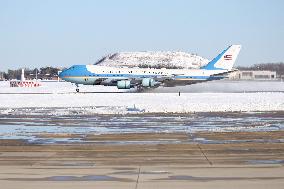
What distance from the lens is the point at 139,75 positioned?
69562 mm

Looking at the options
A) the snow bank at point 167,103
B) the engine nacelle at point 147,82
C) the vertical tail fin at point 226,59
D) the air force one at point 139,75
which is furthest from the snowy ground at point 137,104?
the vertical tail fin at point 226,59

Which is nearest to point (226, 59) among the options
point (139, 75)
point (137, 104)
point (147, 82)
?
point (139, 75)

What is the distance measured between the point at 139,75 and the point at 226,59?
43.1 ft

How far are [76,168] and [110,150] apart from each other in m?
2.97

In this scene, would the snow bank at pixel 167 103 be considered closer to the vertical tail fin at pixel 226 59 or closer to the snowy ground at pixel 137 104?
the snowy ground at pixel 137 104

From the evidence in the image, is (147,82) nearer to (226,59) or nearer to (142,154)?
(226,59)

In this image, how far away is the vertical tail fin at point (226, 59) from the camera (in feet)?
243

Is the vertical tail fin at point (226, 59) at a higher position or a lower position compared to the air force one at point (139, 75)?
higher

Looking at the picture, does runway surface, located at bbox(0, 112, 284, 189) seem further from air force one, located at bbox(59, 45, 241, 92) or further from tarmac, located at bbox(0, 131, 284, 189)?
air force one, located at bbox(59, 45, 241, 92)

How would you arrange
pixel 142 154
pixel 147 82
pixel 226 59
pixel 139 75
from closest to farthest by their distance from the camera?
pixel 142 154, pixel 147 82, pixel 139 75, pixel 226 59

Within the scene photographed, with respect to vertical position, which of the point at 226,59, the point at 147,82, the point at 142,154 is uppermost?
the point at 226,59

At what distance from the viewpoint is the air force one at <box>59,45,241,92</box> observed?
67500 mm
